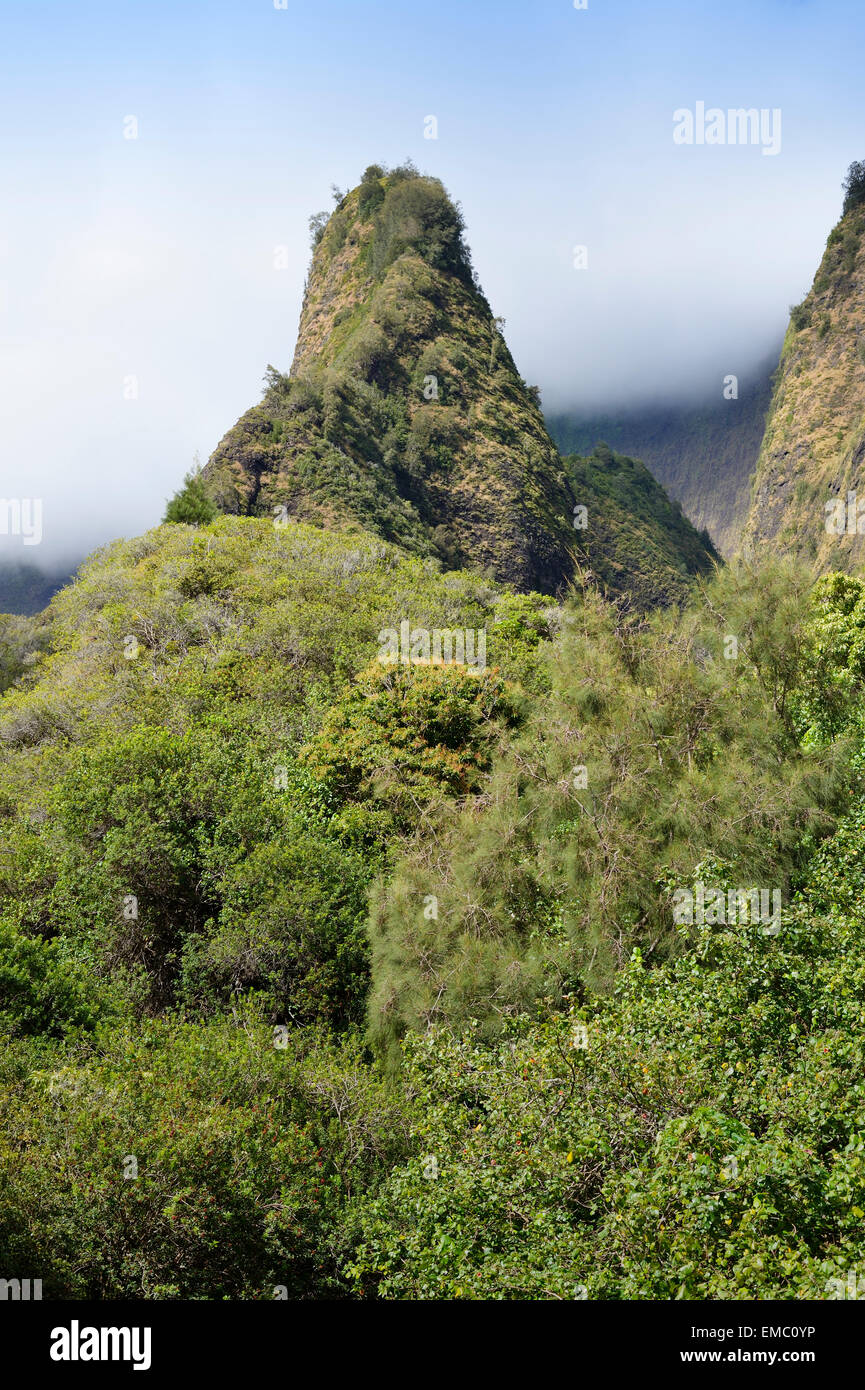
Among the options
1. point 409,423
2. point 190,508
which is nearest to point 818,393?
point 409,423

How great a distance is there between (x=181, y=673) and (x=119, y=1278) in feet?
53.8

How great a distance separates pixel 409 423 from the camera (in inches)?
2766

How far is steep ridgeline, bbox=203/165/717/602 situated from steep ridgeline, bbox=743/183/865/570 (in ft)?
45.1

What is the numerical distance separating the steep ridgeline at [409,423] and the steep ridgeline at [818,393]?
45.1 feet

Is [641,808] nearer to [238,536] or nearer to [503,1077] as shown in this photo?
[503,1077]

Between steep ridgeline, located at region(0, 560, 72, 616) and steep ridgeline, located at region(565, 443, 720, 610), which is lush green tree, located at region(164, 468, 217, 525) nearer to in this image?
steep ridgeline, located at region(565, 443, 720, 610)

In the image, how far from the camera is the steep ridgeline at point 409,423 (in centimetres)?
5366

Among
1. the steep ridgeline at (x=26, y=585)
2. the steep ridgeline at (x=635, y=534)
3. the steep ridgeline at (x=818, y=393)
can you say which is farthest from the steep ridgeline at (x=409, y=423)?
the steep ridgeline at (x=26, y=585)

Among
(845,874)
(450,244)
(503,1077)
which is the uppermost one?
(450,244)

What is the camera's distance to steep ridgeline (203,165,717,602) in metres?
53.7

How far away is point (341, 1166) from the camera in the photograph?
10.2 m

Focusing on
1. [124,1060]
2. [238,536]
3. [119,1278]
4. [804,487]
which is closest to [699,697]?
[124,1060]

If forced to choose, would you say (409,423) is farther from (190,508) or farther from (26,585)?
(26,585)

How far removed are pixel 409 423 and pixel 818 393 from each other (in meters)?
49.4
